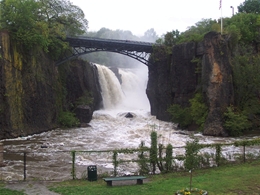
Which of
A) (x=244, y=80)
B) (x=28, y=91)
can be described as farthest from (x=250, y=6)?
(x=28, y=91)

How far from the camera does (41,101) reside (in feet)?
115

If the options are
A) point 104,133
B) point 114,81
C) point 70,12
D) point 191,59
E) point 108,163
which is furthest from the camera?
point 114,81

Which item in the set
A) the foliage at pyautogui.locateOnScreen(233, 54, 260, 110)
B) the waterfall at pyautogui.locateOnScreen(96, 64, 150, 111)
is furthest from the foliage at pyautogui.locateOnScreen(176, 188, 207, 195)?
the waterfall at pyautogui.locateOnScreen(96, 64, 150, 111)

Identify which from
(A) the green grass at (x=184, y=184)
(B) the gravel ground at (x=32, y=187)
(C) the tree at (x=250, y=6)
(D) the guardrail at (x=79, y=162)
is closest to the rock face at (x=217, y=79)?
(D) the guardrail at (x=79, y=162)

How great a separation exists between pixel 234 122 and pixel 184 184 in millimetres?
21614

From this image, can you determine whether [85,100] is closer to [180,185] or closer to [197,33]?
[197,33]

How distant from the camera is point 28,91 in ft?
107

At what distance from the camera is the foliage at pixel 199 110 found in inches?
1372

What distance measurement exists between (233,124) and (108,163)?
16.4 metres

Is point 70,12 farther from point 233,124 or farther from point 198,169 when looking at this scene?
point 198,169

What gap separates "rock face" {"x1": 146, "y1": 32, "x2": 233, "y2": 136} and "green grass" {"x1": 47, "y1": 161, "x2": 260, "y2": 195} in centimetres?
1924

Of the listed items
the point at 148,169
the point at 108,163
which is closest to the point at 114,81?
the point at 108,163

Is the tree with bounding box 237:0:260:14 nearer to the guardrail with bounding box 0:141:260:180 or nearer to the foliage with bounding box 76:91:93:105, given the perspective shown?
the foliage with bounding box 76:91:93:105

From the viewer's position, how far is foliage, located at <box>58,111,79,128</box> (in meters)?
39.7
